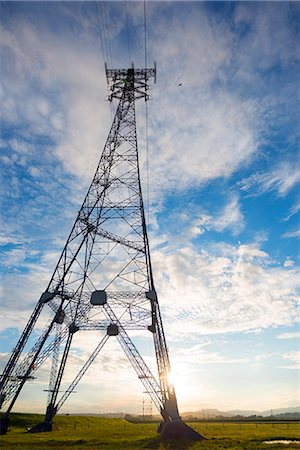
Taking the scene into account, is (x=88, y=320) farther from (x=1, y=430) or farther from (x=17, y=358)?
(x=1, y=430)

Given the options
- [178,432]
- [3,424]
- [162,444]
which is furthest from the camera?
[3,424]

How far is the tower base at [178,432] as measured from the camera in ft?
84.8

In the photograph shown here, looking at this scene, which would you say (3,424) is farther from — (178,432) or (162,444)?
(178,432)

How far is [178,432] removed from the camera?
1033 inches

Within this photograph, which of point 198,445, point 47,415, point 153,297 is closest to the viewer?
point 198,445

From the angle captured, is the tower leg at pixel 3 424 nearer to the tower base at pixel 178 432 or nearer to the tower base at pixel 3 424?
the tower base at pixel 3 424

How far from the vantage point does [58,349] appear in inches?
1372

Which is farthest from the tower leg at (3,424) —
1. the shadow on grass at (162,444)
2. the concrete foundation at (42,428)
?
the shadow on grass at (162,444)

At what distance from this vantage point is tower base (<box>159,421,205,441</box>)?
25.9m

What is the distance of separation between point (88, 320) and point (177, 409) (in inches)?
466

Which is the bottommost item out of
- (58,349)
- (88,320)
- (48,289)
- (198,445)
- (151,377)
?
(198,445)

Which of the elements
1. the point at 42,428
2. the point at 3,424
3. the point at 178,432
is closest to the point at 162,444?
the point at 178,432

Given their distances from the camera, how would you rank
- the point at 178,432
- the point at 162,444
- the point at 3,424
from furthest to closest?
the point at 3,424
the point at 178,432
the point at 162,444

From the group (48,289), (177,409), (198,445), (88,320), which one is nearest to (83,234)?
(48,289)
